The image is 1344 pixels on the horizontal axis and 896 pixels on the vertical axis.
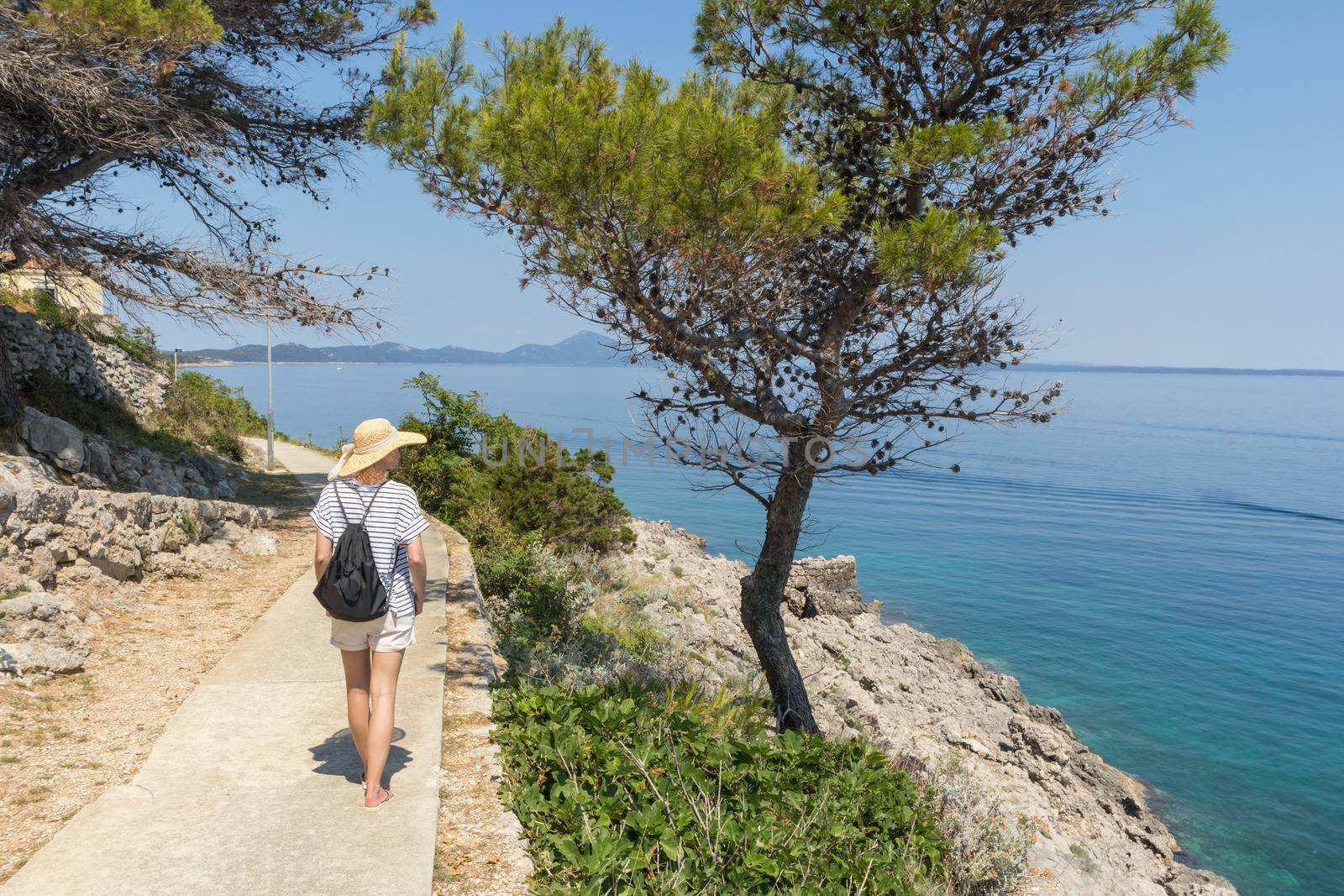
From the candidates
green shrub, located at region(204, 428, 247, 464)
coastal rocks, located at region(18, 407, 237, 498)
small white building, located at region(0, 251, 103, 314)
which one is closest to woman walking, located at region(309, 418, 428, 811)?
coastal rocks, located at region(18, 407, 237, 498)

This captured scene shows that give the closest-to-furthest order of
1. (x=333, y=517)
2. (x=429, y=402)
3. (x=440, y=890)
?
1. (x=440, y=890)
2. (x=333, y=517)
3. (x=429, y=402)

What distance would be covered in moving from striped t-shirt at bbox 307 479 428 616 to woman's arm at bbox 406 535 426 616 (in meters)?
0.03

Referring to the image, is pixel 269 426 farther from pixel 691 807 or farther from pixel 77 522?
pixel 691 807

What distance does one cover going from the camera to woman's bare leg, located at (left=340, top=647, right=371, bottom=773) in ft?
13.6

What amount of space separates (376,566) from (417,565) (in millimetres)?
196

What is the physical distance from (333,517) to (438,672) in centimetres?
259

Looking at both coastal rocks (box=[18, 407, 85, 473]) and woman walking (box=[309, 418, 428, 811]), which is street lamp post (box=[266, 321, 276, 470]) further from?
woman walking (box=[309, 418, 428, 811])

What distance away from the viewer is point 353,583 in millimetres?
3955

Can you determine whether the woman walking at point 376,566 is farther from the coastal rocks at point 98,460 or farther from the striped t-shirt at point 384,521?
the coastal rocks at point 98,460

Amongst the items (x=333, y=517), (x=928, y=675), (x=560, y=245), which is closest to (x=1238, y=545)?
(x=928, y=675)

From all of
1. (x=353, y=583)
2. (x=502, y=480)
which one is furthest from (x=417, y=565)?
(x=502, y=480)

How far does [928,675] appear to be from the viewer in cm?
1656

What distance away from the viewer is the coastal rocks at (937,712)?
1010 cm

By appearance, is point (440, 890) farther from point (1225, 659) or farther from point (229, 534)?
point (1225, 659)
